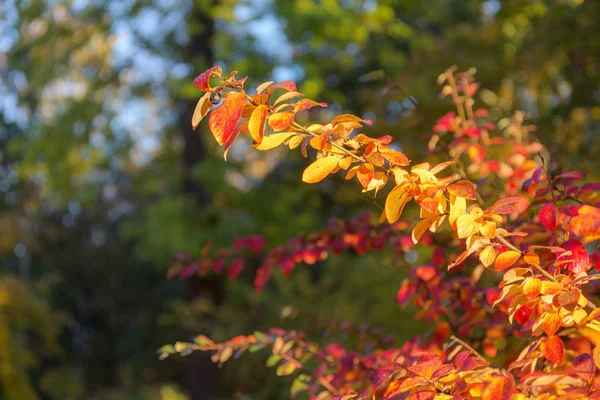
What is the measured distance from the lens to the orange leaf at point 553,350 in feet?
3.86

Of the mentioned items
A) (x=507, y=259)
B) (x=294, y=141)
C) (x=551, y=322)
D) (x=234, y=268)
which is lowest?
(x=234, y=268)

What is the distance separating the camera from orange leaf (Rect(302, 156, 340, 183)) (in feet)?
3.39

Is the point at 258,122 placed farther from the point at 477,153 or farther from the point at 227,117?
the point at 477,153

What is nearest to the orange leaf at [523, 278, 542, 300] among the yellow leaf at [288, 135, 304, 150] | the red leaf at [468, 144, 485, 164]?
the yellow leaf at [288, 135, 304, 150]

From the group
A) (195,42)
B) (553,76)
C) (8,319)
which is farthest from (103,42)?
(553,76)

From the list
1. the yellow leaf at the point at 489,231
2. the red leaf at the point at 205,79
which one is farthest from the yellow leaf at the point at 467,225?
the red leaf at the point at 205,79

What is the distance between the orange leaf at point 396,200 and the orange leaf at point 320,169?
0.35 feet

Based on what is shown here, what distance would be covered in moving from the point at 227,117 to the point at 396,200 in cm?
31

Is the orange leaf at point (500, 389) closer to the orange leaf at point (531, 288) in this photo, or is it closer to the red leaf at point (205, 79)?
the orange leaf at point (531, 288)

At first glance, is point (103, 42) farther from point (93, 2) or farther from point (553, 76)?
point (553, 76)

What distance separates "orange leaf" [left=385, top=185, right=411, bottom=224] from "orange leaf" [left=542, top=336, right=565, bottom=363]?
0.39 meters

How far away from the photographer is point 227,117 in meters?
1.00

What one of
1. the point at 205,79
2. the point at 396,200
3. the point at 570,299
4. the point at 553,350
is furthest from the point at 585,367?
the point at 205,79

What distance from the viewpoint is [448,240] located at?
2.03 m
